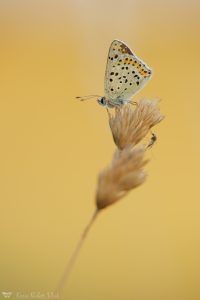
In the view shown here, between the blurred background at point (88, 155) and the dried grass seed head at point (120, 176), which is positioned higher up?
the dried grass seed head at point (120, 176)

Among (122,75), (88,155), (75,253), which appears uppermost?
(75,253)

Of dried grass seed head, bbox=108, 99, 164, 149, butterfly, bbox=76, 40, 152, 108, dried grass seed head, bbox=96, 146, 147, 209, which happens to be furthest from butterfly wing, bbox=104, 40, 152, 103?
dried grass seed head, bbox=96, 146, 147, 209

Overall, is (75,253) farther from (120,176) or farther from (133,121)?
(133,121)

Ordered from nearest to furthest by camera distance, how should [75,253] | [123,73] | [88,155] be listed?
1. [75,253]
2. [123,73]
3. [88,155]

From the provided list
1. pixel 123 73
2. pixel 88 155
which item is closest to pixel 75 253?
pixel 123 73

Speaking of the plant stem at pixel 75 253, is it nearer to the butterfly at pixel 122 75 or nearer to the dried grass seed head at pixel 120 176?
the dried grass seed head at pixel 120 176

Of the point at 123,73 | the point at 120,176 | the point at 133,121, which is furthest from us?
the point at 123,73

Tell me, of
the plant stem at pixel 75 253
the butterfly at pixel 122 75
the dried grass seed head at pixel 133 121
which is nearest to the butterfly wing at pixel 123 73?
the butterfly at pixel 122 75
